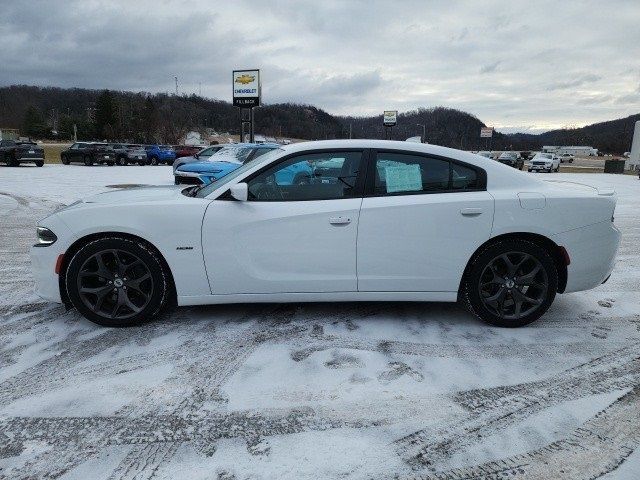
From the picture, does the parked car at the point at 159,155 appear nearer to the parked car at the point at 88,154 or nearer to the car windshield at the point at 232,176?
the parked car at the point at 88,154

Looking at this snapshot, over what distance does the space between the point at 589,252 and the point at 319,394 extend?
2528mm

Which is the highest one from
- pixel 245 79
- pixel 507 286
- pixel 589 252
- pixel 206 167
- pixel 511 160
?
pixel 245 79

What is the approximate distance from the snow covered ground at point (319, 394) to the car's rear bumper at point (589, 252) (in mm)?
408

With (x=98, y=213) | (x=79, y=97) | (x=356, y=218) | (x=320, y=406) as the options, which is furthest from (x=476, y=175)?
(x=79, y=97)

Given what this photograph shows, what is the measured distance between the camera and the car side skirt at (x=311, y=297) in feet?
12.1

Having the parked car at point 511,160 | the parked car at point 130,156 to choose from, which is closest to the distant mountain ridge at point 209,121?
the parked car at point 511,160

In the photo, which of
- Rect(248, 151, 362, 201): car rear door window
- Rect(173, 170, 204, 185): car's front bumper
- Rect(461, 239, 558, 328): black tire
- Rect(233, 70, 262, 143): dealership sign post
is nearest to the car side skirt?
Rect(461, 239, 558, 328): black tire

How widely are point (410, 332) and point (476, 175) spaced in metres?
1.36

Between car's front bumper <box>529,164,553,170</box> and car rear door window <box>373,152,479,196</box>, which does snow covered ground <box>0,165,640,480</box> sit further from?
car's front bumper <box>529,164,553,170</box>

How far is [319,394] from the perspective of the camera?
2789 mm

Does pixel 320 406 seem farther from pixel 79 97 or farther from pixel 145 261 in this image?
pixel 79 97

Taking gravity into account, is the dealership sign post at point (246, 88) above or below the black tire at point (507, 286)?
above

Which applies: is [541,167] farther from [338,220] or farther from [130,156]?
[338,220]

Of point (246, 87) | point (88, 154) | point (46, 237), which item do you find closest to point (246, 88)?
point (246, 87)
